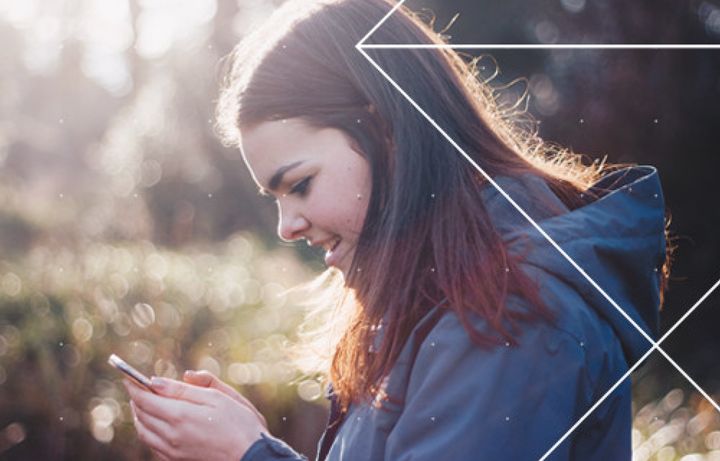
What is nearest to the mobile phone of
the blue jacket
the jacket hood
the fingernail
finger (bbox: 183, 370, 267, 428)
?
the fingernail

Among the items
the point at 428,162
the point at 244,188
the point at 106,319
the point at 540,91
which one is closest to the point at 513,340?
the point at 428,162

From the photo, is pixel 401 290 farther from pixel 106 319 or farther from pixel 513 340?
pixel 106 319

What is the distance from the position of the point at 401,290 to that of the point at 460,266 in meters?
0.14

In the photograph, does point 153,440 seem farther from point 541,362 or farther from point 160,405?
point 541,362

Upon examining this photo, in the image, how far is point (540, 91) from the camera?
5.28 meters

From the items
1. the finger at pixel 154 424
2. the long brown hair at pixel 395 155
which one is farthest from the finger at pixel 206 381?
the long brown hair at pixel 395 155

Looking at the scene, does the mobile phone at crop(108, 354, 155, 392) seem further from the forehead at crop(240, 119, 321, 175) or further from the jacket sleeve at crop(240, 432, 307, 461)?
the forehead at crop(240, 119, 321, 175)

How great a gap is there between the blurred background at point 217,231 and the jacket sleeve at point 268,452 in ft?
5.60

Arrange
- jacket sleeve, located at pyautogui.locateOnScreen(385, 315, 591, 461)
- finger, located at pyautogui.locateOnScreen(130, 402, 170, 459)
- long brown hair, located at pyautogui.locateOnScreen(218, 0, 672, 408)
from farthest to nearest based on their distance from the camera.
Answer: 1. finger, located at pyautogui.locateOnScreen(130, 402, 170, 459)
2. long brown hair, located at pyautogui.locateOnScreen(218, 0, 672, 408)
3. jacket sleeve, located at pyautogui.locateOnScreen(385, 315, 591, 461)

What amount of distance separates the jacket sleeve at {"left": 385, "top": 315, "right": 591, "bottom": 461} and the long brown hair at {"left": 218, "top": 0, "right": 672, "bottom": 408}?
2.9 inches

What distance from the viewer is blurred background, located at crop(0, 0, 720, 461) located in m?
3.18

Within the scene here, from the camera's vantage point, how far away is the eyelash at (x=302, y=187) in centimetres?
168

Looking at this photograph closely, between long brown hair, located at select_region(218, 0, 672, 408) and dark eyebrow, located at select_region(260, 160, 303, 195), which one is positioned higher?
long brown hair, located at select_region(218, 0, 672, 408)

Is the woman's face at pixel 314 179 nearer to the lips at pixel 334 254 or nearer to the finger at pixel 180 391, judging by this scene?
the lips at pixel 334 254
